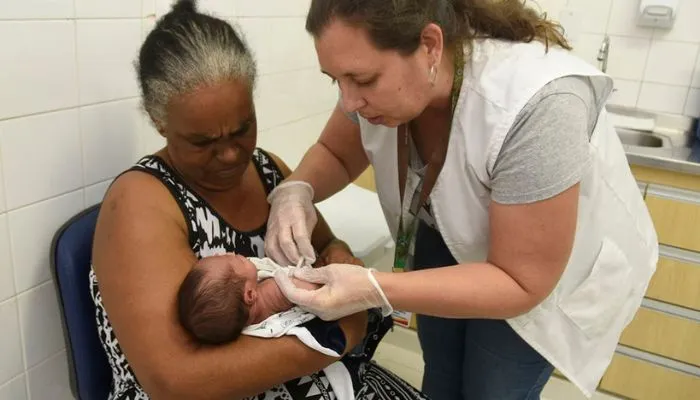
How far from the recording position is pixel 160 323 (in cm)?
105

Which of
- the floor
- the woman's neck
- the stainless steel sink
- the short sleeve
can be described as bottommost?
the floor

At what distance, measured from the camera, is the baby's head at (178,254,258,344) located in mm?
1075

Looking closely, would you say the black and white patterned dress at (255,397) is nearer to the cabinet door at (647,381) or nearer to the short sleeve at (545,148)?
the short sleeve at (545,148)

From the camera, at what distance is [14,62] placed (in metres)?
1.16

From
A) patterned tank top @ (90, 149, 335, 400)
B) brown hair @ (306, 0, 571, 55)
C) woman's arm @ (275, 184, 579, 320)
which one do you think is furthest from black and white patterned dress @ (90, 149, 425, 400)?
brown hair @ (306, 0, 571, 55)

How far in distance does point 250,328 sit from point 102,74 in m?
0.67

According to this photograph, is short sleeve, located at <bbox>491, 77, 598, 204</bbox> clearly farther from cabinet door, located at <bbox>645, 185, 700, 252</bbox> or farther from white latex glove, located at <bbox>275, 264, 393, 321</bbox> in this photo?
cabinet door, located at <bbox>645, 185, 700, 252</bbox>

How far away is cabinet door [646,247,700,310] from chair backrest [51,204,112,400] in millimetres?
1876

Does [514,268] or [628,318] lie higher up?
[514,268]

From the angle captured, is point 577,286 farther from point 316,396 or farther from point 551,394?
point 551,394

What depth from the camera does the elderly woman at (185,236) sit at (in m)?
1.06

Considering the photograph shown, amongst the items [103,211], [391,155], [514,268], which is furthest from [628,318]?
[103,211]

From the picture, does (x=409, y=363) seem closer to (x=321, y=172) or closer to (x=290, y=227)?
(x=321, y=172)

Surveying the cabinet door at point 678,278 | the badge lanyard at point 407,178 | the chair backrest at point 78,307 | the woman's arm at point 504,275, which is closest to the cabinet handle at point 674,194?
the cabinet door at point 678,278
